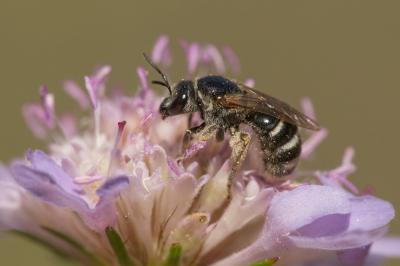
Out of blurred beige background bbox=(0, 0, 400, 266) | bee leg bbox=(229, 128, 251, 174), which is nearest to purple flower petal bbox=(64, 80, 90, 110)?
bee leg bbox=(229, 128, 251, 174)

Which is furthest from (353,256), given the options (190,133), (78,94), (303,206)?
(78,94)

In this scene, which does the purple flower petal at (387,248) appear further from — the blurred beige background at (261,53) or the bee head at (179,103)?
the blurred beige background at (261,53)

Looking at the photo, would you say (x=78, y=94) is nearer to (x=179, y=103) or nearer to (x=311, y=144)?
(x=179, y=103)

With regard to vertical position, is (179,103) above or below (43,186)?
above

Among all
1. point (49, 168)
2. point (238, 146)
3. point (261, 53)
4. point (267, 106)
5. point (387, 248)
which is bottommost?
point (387, 248)

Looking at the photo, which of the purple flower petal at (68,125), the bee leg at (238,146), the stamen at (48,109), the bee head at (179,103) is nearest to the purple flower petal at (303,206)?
the bee leg at (238,146)

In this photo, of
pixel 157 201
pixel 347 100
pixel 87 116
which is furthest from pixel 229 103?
pixel 347 100
